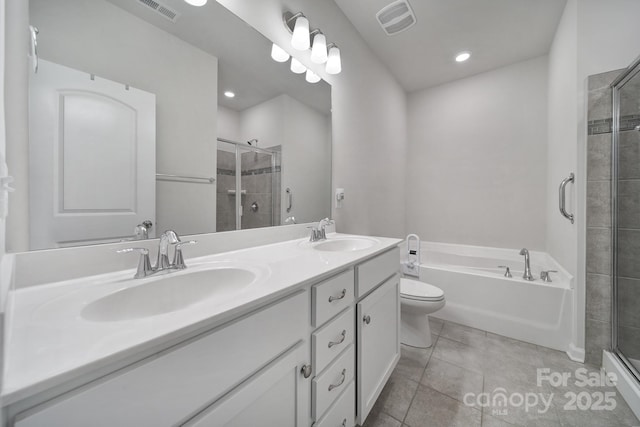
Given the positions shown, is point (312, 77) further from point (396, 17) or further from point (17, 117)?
point (17, 117)

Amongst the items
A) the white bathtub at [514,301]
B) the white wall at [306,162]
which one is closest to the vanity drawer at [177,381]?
the white wall at [306,162]

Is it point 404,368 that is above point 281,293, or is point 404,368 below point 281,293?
below

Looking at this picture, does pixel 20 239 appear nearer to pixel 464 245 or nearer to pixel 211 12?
pixel 211 12

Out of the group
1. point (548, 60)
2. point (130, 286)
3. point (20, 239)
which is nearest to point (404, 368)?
point (130, 286)

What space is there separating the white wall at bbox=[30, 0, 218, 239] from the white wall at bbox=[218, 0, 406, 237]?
41cm

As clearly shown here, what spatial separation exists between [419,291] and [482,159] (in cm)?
187

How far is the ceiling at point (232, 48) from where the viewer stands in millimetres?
925

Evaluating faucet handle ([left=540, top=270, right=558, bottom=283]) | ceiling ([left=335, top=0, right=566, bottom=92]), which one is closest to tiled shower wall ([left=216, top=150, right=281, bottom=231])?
ceiling ([left=335, top=0, right=566, bottom=92])

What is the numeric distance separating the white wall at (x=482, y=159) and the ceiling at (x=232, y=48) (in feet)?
7.13

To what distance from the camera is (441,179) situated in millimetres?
2916

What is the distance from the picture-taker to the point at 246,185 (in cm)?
118

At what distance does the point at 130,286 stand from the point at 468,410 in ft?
5.19

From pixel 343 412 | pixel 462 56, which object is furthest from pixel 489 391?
pixel 462 56

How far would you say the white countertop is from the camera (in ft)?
1.01
